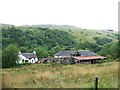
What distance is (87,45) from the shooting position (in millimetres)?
80750

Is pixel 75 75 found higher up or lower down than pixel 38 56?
higher up

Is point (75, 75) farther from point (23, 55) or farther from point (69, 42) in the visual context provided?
point (69, 42)

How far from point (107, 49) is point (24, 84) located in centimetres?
5450

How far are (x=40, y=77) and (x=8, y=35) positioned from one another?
6797 cm

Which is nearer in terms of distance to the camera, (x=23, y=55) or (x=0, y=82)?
(x=0, y=82)

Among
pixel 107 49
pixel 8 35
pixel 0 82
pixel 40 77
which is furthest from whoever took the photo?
pixel 8 35

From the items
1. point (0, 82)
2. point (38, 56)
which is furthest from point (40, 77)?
point (38, 56)

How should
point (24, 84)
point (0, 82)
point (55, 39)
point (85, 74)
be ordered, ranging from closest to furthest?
point (0, 82) → point (24, 84) → point (85, 74) → point (55, 39)

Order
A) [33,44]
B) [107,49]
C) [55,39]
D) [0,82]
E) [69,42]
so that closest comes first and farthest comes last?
[0,82] → [107,49] → [33,44] → [55,39] → [69,42]

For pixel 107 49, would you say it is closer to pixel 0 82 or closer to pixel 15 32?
pixel 15 32

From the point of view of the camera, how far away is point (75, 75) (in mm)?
9789

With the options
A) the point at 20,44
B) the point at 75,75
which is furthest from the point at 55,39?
the point at 75,75

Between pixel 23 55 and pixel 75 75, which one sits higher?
pixel 75 75

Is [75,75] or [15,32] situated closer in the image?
[75,75]
